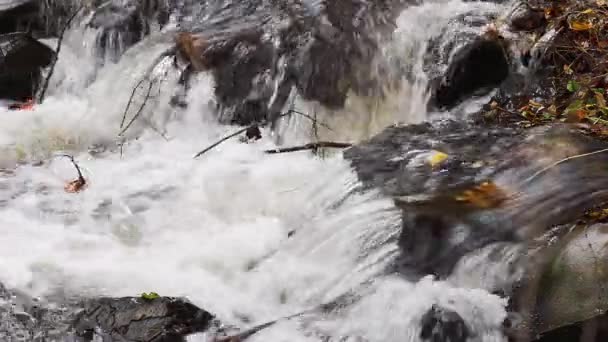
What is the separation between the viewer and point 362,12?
5938 millimetres

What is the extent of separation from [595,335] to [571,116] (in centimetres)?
198

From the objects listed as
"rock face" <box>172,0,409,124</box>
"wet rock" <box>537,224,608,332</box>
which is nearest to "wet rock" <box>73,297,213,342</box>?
"wet rock" <box>537,224,608,332</box>

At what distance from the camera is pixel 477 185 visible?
3777 millimetres

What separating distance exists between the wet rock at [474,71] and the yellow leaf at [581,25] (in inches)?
19.3

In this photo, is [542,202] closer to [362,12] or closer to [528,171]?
[528,171]

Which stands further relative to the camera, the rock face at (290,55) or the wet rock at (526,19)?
the rock face at (290,55)

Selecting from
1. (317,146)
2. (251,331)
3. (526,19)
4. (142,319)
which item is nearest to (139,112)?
(317,146)

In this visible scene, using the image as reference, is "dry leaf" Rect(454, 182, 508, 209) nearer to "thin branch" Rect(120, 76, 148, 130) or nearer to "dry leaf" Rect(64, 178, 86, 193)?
"dry leaf" Rect(64, 178, 86, 193)

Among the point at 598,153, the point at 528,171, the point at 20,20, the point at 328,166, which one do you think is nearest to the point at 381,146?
the point at 328,166

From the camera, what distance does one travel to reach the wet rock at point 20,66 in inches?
265

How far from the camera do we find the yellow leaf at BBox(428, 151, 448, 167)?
410cm

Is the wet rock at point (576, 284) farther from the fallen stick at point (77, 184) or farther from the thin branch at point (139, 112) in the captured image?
the thin branch at point (139, 112)

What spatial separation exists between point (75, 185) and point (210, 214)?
3.81 feet

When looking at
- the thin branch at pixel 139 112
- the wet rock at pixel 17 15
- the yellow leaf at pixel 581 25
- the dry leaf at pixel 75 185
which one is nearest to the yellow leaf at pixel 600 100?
the yellow leaf at pixel 581 25
